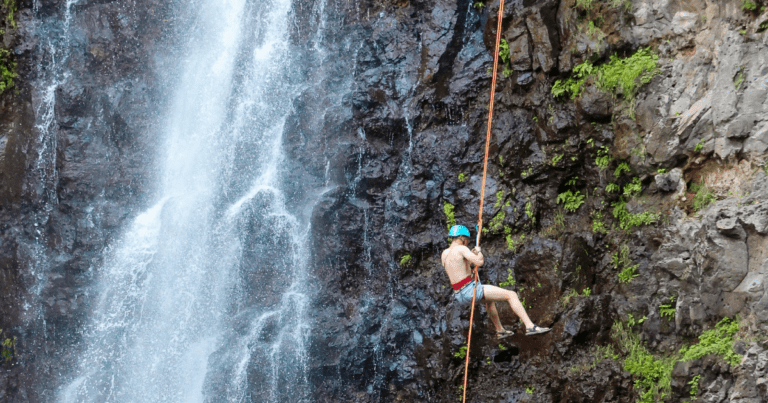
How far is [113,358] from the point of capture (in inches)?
395

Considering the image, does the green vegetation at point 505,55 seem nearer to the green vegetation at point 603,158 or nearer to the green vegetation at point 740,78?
the green vegetation at point 603,158

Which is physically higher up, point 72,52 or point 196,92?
point 72,52

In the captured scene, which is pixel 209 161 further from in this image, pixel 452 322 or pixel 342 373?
pixel 452 322

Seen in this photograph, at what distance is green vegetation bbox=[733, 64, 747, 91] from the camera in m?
6.12

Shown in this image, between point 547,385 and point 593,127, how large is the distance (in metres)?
3.49

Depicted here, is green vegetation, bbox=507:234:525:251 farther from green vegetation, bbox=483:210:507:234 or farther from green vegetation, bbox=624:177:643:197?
green vegetation, bbox=624:177:643:197

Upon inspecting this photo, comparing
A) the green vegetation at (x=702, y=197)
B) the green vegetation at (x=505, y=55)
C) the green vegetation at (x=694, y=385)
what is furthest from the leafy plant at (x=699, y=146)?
the green vegetation at (x=505, y=55)

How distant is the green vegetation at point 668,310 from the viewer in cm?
684

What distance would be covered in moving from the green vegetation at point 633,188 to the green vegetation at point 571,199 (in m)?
0.67

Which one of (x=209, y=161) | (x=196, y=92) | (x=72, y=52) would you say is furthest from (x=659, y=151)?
(x=72, y=52)

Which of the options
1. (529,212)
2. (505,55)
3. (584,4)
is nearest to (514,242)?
(529,212)

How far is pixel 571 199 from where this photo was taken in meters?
8.21

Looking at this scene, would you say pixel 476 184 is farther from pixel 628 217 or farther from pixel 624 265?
pixel 624 265

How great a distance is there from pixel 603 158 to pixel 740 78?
2.01 metres
